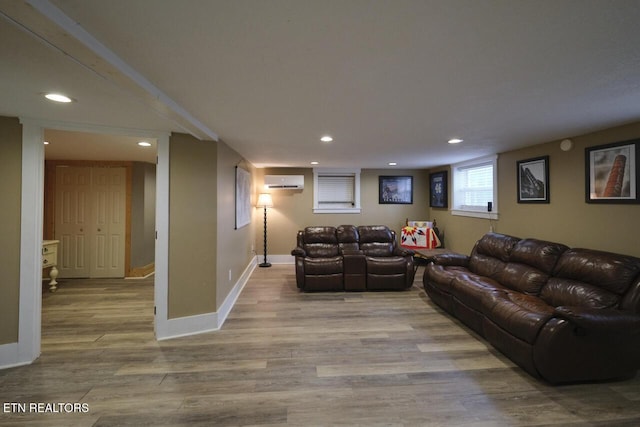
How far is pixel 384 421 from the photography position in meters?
1.72

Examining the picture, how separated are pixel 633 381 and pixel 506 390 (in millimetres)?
1087

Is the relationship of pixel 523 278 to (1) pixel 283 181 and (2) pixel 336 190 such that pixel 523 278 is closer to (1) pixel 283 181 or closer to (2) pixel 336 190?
(2) pixel 336 190

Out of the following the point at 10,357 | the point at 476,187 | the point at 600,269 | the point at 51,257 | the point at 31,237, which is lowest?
the point at 10,357

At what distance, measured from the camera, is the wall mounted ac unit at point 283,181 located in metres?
5.82

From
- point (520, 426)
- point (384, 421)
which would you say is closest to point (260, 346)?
point (384, 421)

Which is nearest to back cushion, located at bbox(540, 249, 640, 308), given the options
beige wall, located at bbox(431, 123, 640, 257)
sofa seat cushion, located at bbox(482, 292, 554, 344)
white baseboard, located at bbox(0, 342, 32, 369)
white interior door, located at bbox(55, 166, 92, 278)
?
sofa seat cushion, located at bbox(482, 292, 554, 344)

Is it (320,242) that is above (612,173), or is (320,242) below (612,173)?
below

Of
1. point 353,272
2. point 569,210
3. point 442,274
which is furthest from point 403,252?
point 569,210

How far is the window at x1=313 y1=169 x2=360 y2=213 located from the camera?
6074mm

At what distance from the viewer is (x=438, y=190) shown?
5.79 metres

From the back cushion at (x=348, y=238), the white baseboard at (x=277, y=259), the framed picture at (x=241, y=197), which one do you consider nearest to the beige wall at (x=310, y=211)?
the white baseboard at (x=277, y=259)

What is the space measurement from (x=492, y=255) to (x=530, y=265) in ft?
1.79

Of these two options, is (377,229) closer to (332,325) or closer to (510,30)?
(332,325)

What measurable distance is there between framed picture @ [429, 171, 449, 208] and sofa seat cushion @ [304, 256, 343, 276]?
2875 mm
